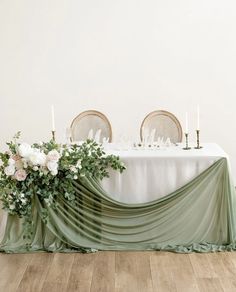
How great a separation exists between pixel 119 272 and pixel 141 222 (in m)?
0.51

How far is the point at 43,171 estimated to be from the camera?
134 inches

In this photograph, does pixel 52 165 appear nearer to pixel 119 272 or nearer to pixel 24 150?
pixel 24 150

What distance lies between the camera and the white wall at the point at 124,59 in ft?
18.2

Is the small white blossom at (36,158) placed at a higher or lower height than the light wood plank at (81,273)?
higher

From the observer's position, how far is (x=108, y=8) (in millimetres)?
5562

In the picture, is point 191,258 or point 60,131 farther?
point 60,131

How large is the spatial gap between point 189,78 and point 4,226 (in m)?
2.83

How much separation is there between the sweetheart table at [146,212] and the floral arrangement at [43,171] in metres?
0.08

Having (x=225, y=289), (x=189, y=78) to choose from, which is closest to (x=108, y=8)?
(x=189, y=78)

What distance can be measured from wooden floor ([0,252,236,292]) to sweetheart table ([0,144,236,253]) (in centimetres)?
11

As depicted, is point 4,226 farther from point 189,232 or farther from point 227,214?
point 227,214

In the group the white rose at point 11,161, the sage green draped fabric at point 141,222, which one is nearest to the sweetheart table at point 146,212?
the sage green draped fabric at point 141,222

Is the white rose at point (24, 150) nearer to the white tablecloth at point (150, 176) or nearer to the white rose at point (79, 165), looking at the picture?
the white rose at point (79, 165)

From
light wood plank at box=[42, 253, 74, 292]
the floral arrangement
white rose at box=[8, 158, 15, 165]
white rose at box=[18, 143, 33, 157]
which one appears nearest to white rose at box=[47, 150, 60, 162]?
the floral arrangement
